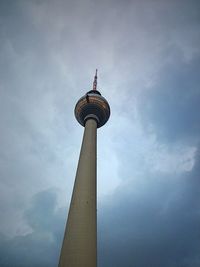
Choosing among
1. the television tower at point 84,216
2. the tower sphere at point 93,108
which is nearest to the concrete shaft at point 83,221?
the television tower at point 84,216

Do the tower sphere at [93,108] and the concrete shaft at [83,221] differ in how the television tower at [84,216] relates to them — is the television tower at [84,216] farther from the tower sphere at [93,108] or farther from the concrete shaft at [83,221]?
the tower sphere at [93,108]

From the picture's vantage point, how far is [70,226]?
3312 centimetres

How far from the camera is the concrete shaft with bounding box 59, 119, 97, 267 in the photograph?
29.8m

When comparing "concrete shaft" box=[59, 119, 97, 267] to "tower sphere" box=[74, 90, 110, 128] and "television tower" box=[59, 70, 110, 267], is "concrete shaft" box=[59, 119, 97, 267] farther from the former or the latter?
"tower sphere" box=[74, 90, 110, 128]

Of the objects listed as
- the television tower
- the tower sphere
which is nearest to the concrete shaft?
the television tower

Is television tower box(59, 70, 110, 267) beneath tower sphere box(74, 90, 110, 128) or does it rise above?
beneath

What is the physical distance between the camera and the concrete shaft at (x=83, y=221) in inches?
1174

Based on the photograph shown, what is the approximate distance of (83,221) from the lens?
109 feet

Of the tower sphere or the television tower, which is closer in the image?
the television tower

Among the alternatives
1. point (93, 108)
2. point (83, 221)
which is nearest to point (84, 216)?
point (83, 221)

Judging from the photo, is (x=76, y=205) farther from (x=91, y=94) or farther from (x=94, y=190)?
(x=91, y=94)

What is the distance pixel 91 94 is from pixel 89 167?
75.1ft

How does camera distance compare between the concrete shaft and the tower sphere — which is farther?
the tower sphere

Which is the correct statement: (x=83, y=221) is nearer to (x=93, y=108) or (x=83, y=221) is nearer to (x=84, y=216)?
(x=84, y=216)
